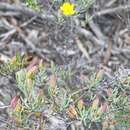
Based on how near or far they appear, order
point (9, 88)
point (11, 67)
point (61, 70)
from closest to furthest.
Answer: point (11, 67), point (61, 70), point (9, 88)

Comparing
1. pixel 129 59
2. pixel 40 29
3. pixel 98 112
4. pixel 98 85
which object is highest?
pixel 40 29

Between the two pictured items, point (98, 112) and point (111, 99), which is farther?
point (111, 99)

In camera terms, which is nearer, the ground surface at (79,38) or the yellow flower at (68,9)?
the yellow flower at (68,9)

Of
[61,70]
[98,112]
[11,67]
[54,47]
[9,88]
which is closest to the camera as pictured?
[98,112]

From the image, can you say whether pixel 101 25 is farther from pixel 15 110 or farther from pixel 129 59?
pixel 15 110

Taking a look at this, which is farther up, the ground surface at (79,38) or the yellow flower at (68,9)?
the ground surface at (79,38)

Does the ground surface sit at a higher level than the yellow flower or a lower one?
higher

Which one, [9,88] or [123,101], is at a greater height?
[9,88]

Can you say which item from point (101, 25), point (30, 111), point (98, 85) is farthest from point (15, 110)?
point (101, 25)

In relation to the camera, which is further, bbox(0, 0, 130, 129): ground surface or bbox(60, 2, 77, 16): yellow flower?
bbox(0, 0, 130, 129): ground surface

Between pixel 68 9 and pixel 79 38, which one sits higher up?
pixel 79 38

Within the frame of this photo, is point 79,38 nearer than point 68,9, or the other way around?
point 68,9
